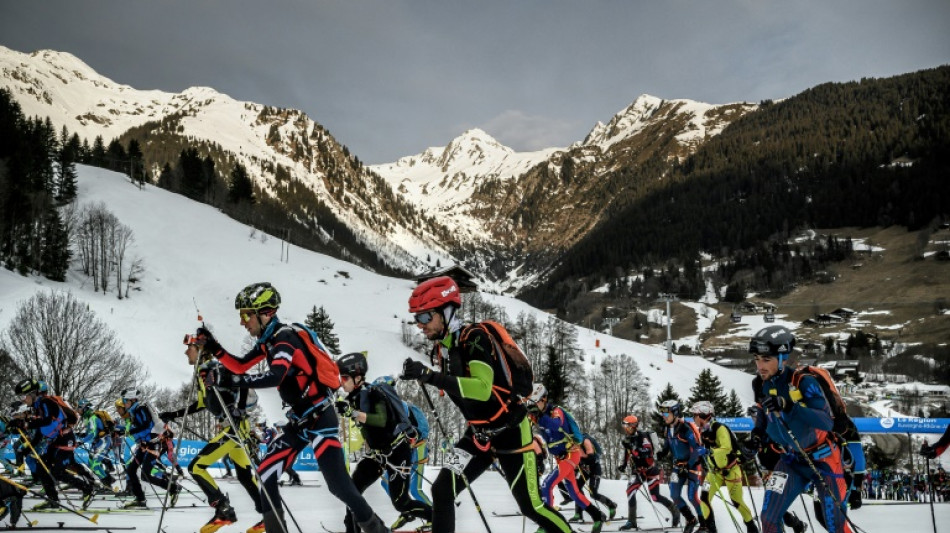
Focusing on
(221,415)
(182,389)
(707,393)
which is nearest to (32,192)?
(182,389)

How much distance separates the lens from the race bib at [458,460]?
5733 mm

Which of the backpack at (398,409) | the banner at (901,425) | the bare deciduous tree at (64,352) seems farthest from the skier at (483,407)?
the bare deciduous tree at (64,352)

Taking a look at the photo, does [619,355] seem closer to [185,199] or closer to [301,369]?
[185,199]

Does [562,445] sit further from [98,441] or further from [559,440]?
[98,441]

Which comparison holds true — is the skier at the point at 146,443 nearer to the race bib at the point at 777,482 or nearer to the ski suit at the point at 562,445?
the ski suit at the point at 562,445

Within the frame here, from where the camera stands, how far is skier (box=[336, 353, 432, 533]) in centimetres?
824

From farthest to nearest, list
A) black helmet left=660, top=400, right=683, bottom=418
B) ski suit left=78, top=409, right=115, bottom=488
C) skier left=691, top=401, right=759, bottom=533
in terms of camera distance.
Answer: ski suit left=78, top=409, right=115, bottom=488 → black helmet left=660, top=400, right=683, bottom=418 → skier left=691, top=401, right=759, bottom=533

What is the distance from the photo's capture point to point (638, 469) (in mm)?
12859

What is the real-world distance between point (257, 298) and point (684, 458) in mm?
8420

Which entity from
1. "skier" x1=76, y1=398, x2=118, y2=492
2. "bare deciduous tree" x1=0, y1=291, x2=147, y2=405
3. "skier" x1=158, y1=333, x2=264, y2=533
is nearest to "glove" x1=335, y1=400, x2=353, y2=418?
"skier" x1=158, y1=333, x2=264, y2=533

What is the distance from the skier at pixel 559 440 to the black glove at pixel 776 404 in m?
4.65

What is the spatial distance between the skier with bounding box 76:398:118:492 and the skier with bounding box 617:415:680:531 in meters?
11.8

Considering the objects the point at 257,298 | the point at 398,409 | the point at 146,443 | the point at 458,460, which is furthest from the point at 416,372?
the point at 146,443

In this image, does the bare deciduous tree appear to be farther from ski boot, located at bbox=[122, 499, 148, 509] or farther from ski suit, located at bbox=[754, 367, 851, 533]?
ski suit, located at bbox=[754, 367, 851, 533]
